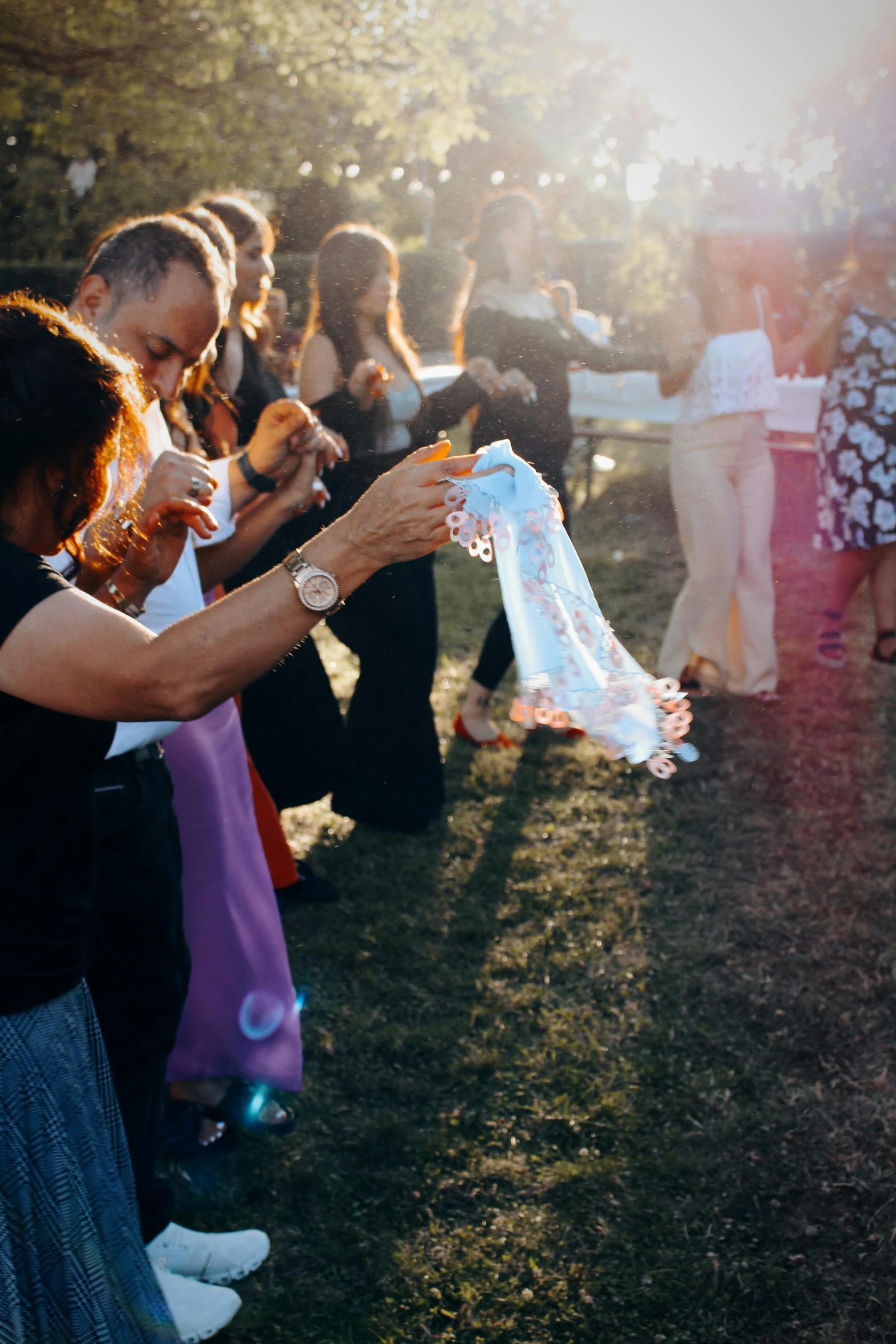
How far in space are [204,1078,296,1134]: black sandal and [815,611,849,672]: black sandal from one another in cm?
383

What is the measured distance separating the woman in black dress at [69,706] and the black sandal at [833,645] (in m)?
4.51

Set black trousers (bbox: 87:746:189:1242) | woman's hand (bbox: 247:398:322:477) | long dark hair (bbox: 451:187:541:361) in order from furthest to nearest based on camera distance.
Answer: long dark hair (bbox: 451:187:541:361)
woman's hand (bbox: 247:398:322:477)
black trousers (bbox: 87:746:189:1242)

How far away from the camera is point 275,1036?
250 cm

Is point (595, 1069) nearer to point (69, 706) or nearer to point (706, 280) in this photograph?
point (69, 706)

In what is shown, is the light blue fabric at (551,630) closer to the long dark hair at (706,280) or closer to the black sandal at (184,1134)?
the black sandal at (184,1134)

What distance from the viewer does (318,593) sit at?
Answer: 126 cm

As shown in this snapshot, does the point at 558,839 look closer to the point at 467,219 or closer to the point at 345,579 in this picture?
the point at 345,579

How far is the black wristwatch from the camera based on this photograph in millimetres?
2279

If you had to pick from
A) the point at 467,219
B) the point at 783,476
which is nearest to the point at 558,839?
the point at 783,476

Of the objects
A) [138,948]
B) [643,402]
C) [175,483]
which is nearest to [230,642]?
[175,483]

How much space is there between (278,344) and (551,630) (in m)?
4.64

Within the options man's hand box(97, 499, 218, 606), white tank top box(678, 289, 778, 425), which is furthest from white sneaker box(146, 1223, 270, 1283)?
white tank top box(678, 289, 778, 425)

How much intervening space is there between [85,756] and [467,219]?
3068 cm

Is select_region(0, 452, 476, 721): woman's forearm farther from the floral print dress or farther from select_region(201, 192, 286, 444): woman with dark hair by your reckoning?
the floral print dress
